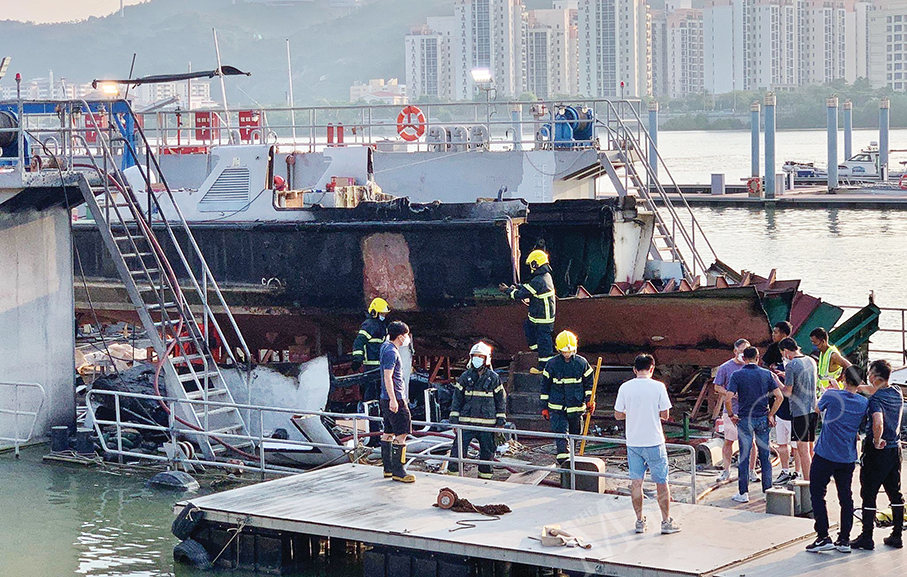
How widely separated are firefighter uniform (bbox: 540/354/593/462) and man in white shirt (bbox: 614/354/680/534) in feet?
7.85

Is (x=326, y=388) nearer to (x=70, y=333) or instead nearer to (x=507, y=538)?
(x=70, y=333)

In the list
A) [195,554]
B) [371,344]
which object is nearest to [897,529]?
[195,554]

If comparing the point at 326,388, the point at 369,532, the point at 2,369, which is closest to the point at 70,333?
the point at 2,369

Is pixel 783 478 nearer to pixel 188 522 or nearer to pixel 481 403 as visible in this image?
pixel 481 403

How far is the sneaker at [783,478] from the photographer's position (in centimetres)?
1253

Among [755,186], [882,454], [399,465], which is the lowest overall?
[399,465]

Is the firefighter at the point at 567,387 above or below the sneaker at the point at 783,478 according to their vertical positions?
above

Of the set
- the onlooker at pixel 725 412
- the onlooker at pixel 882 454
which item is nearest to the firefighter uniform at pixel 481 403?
the onlooker at pixel 725 412

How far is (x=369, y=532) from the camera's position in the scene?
10.3 metres

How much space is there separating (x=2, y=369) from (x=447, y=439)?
5085 millimetres

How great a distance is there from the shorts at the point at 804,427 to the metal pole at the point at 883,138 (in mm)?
47234

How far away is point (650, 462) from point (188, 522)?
155 inches

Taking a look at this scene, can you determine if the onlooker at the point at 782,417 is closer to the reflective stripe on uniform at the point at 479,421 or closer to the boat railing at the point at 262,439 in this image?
the boat railing at the point at 262,439

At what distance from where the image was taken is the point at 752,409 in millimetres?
11719
